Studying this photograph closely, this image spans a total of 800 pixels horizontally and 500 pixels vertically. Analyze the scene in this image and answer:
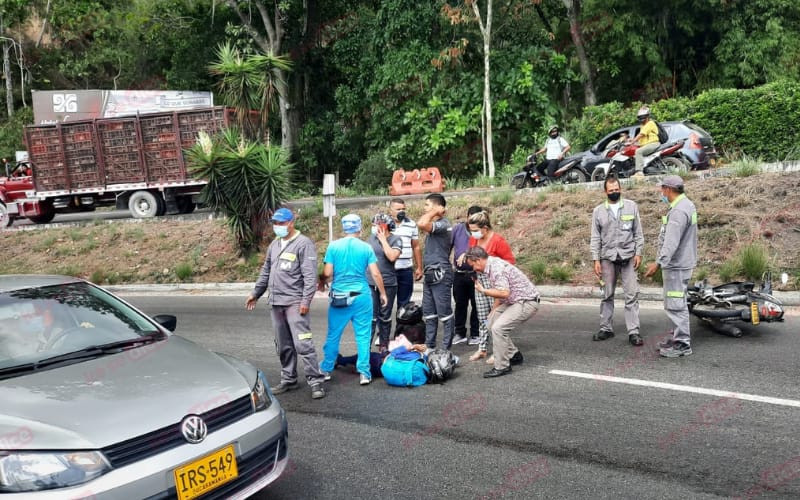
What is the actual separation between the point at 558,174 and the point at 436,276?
1076 cm

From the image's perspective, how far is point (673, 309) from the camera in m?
7.39

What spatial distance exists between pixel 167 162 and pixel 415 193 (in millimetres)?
7459

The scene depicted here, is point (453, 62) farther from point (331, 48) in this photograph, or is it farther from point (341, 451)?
point (341, 451)

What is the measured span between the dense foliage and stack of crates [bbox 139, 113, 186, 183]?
1.86 m

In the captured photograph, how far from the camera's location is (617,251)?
8.12m

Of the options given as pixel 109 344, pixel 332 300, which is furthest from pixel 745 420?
pixel 109 344

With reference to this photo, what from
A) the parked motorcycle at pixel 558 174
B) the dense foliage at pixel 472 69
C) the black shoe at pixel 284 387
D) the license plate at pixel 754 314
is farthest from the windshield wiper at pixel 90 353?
the dense foliage at pixel 472 69

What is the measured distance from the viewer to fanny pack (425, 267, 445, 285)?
8.10 meters

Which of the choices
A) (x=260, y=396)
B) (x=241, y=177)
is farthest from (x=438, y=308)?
(x=241, y=177)

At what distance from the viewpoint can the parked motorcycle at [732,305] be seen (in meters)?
7.69

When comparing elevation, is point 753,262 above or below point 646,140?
below

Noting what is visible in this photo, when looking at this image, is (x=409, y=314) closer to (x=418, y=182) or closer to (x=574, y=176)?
(x=574, y=176)

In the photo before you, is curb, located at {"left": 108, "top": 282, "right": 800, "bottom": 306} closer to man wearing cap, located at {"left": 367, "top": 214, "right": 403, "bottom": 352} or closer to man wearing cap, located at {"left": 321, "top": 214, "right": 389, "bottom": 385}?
man wearing cap, located at {"left": 367, "top": 214, "right": 403, "bottom": 352}

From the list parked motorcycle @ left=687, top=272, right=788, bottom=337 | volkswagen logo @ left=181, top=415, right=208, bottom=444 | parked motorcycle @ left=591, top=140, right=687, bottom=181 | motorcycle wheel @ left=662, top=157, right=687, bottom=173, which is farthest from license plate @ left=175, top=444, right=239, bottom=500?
motorcycle wheel @ left=662, top=157, right=687, bottom=173
